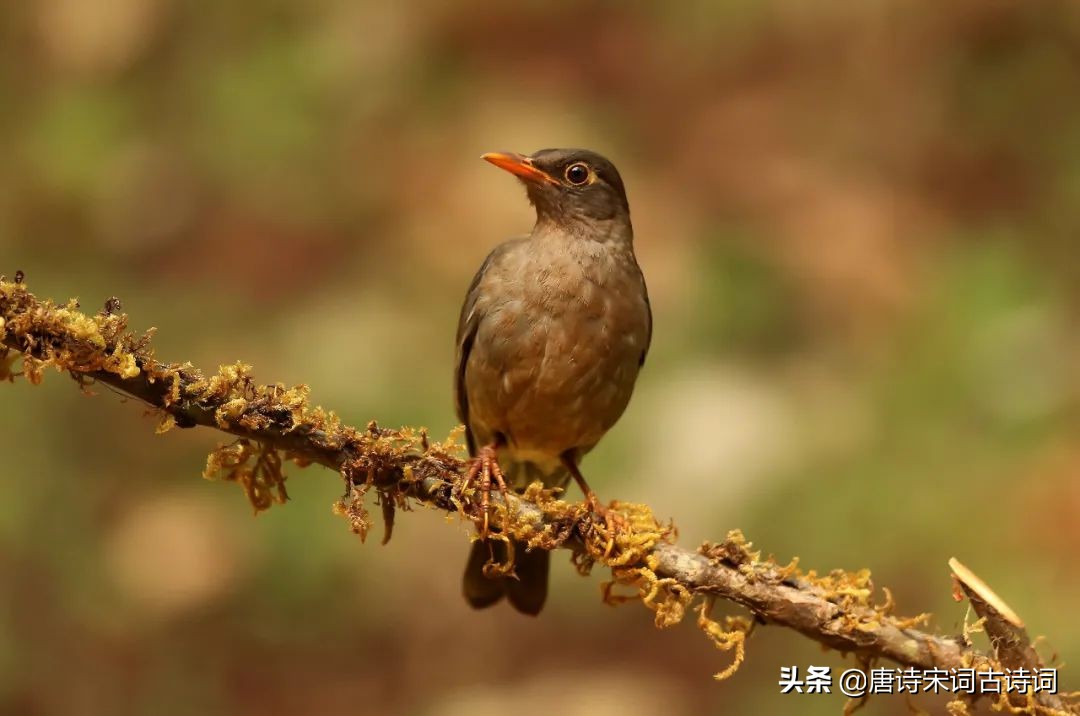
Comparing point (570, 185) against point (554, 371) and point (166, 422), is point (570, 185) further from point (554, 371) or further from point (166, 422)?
point (166, 422)

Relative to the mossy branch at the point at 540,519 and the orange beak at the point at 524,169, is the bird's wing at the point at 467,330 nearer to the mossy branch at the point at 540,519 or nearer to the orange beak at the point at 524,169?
the orange beak at the point at 524,169

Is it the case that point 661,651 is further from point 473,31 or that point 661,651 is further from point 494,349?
point 473,31

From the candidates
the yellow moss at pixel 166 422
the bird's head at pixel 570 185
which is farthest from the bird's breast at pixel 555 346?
the yellow moss at pixel 166 422

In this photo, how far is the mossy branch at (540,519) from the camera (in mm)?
2725

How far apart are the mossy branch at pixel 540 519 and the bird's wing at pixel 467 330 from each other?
0.88m

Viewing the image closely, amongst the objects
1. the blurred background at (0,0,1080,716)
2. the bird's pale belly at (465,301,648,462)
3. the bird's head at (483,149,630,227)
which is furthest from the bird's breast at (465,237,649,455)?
the blurred background at (0,0,1080,716)

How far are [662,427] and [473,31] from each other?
3154 millimetres

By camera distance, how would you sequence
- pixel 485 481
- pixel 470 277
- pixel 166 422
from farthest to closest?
pixel 470 277 → pixel 485 481 → pixel 166 422

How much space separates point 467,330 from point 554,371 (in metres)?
0.40

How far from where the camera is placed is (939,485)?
630cm

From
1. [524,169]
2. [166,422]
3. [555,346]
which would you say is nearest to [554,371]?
[555,346]

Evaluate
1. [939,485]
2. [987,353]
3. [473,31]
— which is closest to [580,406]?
[939,485]

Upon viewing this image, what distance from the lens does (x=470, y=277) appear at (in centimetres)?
712

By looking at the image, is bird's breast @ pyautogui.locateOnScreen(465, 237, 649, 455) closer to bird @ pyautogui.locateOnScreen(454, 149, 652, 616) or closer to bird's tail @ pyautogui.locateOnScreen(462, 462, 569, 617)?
bird @ pyautogui.locateOnScreen(454, 149, 652, 616)
